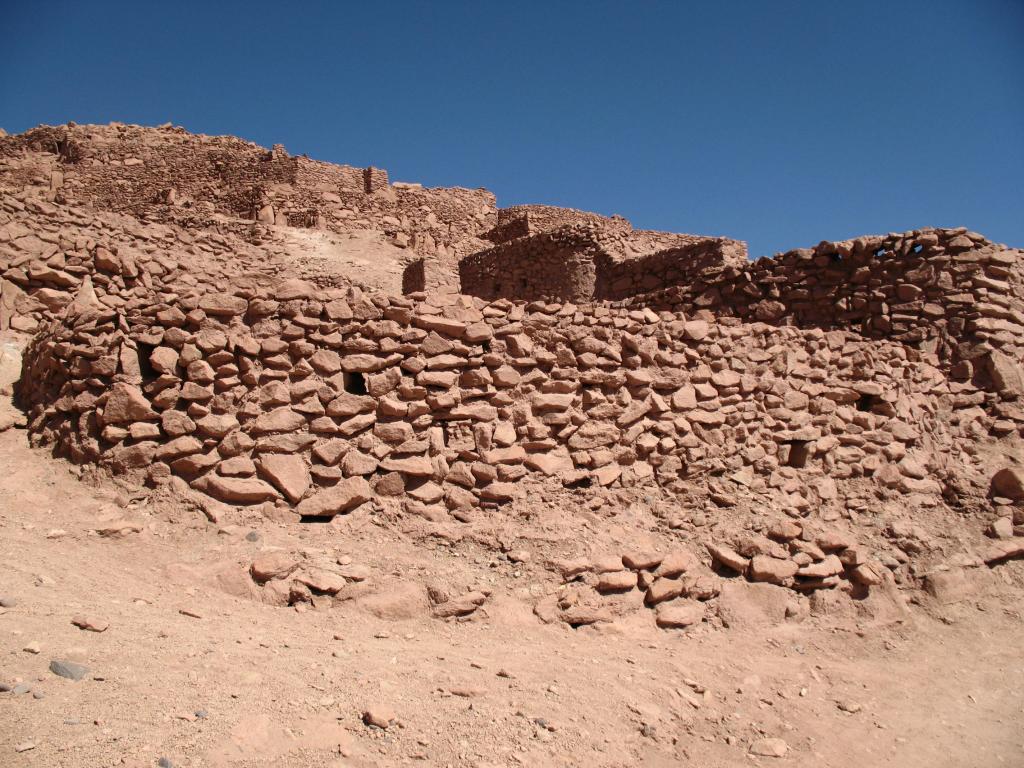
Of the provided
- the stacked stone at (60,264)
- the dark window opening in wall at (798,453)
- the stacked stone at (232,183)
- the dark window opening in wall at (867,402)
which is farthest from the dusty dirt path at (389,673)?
the stacked stone at (232,183)

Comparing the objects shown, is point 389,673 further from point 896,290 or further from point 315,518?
point 896,290

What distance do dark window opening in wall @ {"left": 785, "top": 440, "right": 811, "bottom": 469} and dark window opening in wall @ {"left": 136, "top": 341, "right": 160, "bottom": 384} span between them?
468cm

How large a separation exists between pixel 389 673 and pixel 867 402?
196 inches

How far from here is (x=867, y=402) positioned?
20.5 feet

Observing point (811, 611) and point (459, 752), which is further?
point (811, 611)

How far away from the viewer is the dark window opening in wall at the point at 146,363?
172 inches

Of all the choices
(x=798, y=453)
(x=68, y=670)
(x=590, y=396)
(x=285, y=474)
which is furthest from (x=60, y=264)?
(x=798, y=453)

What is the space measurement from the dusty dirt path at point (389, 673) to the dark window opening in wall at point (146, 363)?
728 mm

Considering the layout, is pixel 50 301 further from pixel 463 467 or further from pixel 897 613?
pixel 897 613

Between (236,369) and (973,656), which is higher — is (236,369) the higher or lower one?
the higher one

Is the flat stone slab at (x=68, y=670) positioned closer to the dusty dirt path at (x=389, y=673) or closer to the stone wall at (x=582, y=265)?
the dusty dirt path at (x=389, y=673)

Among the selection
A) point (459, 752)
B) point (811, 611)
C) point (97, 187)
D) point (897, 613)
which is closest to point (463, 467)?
point (459, 752)

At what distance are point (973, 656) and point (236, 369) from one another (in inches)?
204

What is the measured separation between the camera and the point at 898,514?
559 cm
